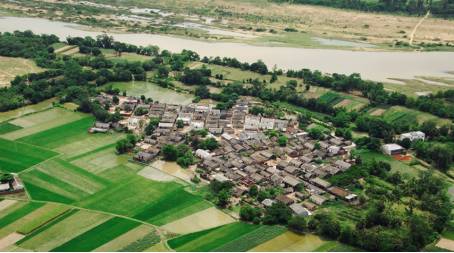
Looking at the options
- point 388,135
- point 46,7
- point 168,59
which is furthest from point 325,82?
point 46,7

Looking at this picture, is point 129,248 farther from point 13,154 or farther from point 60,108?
point 60,108

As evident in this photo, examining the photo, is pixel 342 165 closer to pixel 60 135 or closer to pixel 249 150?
pixel 249 150

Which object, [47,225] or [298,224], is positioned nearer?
[298,224]

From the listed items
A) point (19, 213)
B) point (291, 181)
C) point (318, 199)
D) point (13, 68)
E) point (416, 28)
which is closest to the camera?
point (19, 213)

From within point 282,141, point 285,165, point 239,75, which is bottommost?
point 285,165

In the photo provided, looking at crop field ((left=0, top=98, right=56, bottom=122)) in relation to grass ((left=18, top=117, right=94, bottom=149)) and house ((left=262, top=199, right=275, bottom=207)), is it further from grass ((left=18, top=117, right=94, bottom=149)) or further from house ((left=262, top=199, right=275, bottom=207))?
house ((left=262, top=199, right=275, bottom=207))

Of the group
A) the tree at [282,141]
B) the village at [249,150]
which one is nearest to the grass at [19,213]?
the village at [249,150]

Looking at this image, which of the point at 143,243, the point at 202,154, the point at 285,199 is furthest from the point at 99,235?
the point at 202,154
